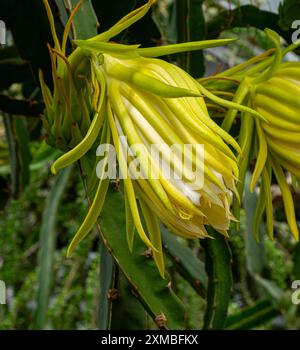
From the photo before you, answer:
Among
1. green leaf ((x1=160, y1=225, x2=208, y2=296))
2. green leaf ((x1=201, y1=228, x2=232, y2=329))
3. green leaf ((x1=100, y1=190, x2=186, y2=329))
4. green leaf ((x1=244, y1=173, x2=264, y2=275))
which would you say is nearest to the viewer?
green leaf ((x1=100, y1=190, x2=186, y2=329))

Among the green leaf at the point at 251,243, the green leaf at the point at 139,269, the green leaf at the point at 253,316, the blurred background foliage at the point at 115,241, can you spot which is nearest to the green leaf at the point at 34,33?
the blurred background foliage at the point at 115,241

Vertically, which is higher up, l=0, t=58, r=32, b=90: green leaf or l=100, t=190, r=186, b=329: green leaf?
l=0, t=58, r=32, b=90: green leaf

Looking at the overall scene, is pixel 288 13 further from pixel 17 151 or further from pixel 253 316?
pixel 253 316

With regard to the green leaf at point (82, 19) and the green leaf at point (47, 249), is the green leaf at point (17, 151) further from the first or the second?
the green leaf at point (82, 19)

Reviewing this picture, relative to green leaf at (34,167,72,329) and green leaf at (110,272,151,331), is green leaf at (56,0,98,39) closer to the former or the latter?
green leaf at (110,272,151,331)

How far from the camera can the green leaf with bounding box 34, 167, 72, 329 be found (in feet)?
3.17

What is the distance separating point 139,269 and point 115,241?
1.3 inches

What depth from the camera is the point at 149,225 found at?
1.67 feet

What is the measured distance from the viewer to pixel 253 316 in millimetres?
1130

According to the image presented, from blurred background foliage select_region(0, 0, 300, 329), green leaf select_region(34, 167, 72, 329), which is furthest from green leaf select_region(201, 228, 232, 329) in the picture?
green leaf select_region(34, 167, 72, 329)

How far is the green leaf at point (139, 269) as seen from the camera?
57cm

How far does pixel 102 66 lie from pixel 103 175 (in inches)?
3.3

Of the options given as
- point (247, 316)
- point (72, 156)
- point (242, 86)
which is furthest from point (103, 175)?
point (247, 316)

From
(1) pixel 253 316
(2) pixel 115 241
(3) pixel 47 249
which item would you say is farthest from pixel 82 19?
(1) pixel 253 316
